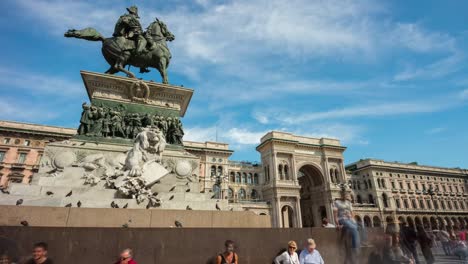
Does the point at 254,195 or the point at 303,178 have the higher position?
the point at 303,178

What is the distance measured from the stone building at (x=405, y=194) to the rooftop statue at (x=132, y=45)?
51.5 metres

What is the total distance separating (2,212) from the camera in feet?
14.8

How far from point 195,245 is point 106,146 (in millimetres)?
4611

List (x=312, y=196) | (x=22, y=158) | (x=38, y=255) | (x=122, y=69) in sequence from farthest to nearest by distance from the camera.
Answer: (x=312, y=196)
(x=22, y=158)
(x=122, y=69)
(x=38, y=255)

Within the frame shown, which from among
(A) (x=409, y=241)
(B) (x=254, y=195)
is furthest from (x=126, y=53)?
(B) (x=254, y=195)

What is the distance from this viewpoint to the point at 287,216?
1634 inches

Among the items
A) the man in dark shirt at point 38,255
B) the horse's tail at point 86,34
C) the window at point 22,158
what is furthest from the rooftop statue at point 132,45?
the window at point 22,158

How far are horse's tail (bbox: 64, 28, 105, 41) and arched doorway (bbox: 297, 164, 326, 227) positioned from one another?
43.7 metres

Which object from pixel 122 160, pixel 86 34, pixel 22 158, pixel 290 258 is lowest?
pixel 290 258

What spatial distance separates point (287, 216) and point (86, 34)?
39478 millimetres

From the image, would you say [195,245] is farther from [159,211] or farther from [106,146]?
[106,146]

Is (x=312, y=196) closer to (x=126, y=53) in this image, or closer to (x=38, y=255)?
(x=126, y=53)

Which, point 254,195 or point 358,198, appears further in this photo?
point 358,198

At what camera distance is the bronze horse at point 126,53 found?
901cm
